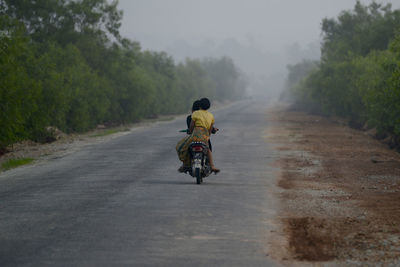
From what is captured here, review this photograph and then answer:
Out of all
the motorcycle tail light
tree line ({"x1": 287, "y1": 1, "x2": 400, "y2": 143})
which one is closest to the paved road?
the motorcycle tail light

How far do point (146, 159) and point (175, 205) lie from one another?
7.91 m

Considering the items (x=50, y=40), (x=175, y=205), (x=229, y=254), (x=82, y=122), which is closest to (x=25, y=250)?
(x=229, y=254)

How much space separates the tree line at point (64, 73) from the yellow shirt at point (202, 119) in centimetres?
958

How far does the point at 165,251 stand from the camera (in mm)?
6504

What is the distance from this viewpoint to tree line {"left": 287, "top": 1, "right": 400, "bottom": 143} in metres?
23.5

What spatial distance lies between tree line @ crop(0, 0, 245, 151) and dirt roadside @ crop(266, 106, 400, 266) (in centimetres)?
1028

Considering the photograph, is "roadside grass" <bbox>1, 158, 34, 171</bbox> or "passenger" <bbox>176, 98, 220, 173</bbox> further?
"roadside grass" <bbox>1, 158, 34, 171</bbox>

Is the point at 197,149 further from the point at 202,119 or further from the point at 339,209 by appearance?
the point at 339,209

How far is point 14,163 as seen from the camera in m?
17.2

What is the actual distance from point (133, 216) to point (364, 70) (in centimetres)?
3095

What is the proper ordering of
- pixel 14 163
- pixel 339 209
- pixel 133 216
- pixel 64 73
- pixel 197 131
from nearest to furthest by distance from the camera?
pixel 133 216 < pixel 339 209 < pixel 197 131 < pixel 14 163 < pixel 64 73

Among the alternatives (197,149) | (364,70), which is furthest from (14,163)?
(364,70)

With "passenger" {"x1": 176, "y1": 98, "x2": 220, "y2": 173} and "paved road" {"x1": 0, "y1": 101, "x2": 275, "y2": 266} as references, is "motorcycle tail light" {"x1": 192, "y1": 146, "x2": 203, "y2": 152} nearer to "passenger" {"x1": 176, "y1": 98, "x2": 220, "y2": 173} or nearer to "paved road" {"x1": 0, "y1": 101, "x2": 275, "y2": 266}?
"passenger" {"x1": 176, "y1": 98, "x2": 220, "y2": 173}

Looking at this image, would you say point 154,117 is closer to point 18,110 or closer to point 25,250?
point 18,110
